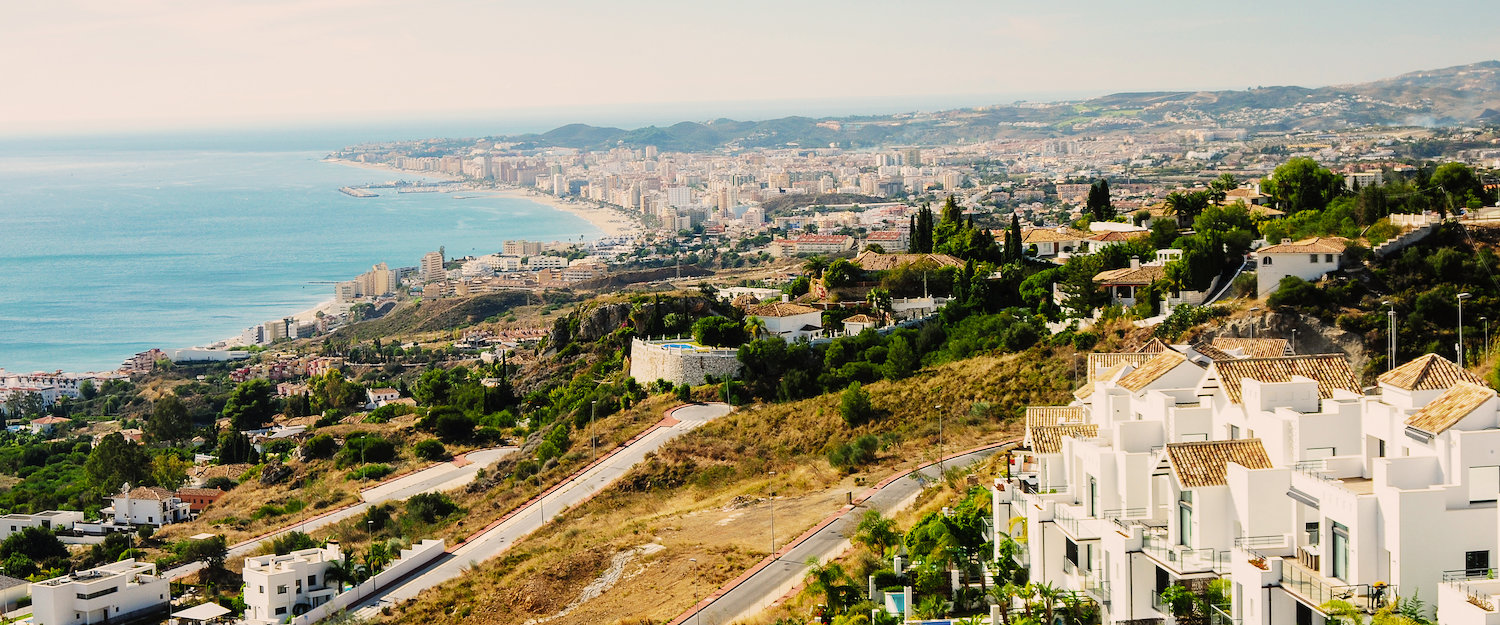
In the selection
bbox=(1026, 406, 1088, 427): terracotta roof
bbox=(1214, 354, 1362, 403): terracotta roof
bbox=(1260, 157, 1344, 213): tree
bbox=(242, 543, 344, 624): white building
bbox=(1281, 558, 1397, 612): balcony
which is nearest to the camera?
bbox=(1281, 558, 1397, 612): balcony

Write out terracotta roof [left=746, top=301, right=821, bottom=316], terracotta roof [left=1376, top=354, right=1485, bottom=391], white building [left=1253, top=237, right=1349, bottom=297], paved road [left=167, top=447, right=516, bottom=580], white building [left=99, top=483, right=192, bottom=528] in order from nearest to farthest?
1. terracotta roof [left=1376, top=354, right=1485, bottom=391]
2. white building [left=1253, top=237, right=1349, bottom=297]
3. paved road [left=167, top=447, right=516, bottom=580]
4. terracotta roof [left=746, top=301, right=821, bottom=316]
5. white building [left=99, top=483, right=192, bottom=528]

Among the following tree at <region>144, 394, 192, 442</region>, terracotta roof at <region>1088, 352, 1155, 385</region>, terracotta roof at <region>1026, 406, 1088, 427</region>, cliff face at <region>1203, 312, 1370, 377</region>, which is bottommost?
tree at <region>144, 394, 192, 442</region>

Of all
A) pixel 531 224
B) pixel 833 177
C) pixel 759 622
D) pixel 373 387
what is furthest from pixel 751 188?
pixel 759 622

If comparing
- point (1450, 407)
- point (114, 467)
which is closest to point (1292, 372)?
point (1450, 407)

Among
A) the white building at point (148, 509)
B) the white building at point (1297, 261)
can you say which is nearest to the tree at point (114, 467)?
the white building at point (148, 509)

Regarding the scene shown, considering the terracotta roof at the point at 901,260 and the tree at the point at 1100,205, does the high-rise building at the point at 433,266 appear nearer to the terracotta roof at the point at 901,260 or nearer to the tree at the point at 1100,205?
the tree at the point at 1100,205

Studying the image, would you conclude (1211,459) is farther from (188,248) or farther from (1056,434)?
(188,248)

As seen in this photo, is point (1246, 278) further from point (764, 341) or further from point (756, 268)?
point (756, 268)

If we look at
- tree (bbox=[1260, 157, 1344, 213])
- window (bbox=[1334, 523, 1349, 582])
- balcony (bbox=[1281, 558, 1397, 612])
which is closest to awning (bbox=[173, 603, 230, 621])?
balcony (bbox=[1281, 558, 1397, 612])

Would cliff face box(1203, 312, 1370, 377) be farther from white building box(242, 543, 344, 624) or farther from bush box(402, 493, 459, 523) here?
white building box(242, 543, 344, 624)
